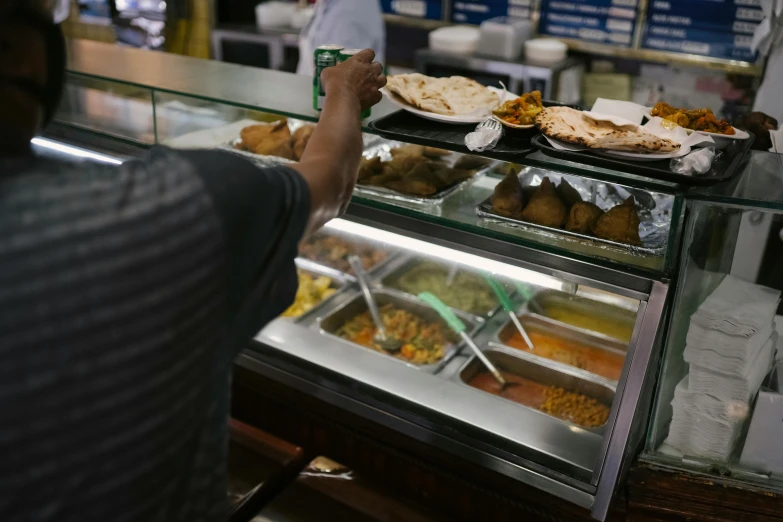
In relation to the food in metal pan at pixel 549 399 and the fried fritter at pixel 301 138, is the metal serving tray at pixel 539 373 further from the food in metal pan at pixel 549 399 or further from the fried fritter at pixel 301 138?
the fried fritter at pixel 301 138

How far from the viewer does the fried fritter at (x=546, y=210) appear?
1.77 metres

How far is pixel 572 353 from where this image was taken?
2.38m

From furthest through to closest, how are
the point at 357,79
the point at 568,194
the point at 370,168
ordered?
the point at 370,168 < the point at 568,194 < the point at 357,79

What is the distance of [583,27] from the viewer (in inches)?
194

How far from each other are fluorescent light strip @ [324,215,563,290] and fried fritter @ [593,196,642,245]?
17 cm

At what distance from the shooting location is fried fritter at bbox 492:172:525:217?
182 cm

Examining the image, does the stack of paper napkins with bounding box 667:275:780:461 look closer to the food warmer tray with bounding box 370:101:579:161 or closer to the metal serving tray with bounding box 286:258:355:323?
the food warmer tray with bounding box 370:101:579:161

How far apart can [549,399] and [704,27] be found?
340cm

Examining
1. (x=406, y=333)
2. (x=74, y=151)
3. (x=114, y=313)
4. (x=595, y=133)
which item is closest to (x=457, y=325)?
(x=406, y=333)

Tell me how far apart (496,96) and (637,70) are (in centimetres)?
337

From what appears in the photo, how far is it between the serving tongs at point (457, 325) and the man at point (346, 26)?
2.25m

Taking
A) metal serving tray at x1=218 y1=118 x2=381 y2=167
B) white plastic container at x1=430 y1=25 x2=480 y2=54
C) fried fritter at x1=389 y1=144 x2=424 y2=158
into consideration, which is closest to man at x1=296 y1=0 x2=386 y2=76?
white plastic container at x1=430 y1=25 x2=480 y2=54

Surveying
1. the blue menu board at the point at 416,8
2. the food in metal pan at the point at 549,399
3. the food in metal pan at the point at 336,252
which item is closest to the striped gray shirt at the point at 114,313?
the food in metal pan at the point at 549,399

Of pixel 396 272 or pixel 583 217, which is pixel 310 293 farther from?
pixel 583 217
